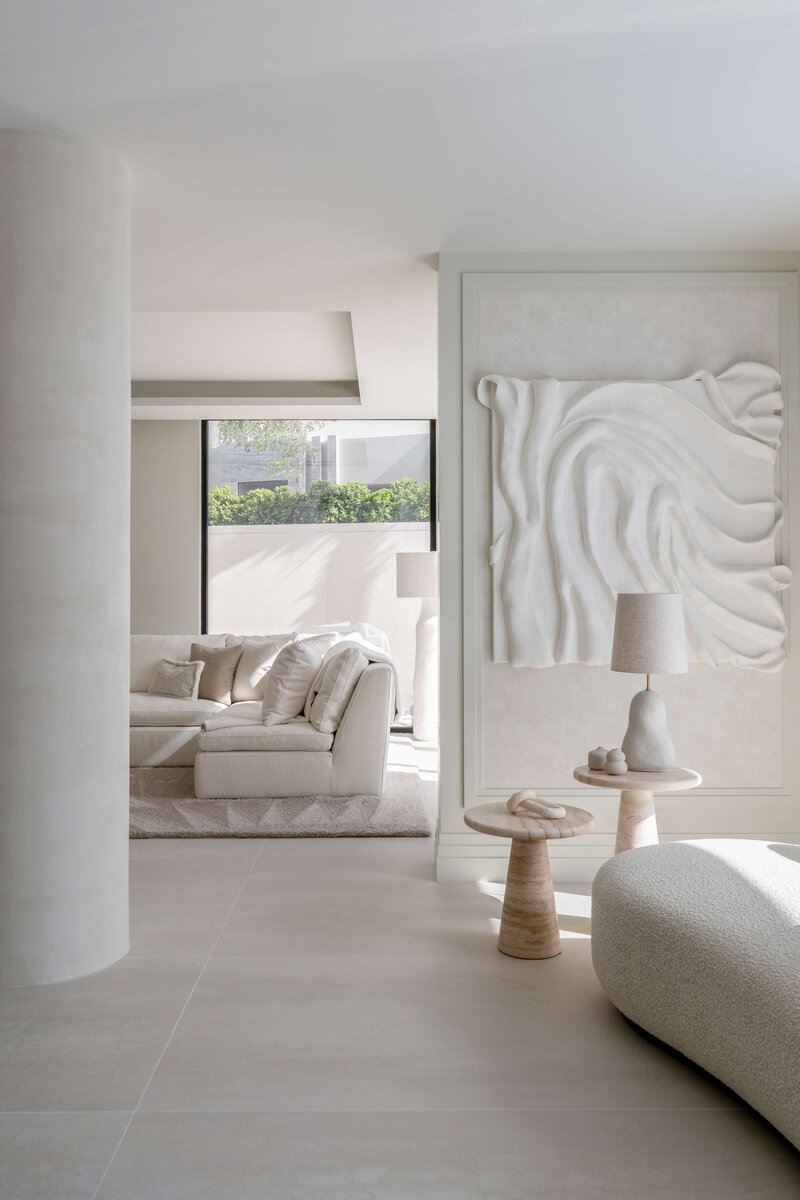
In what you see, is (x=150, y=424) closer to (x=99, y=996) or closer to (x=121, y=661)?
(x=121, y=661)

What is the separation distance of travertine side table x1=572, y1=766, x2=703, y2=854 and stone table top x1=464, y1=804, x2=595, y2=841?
0.19 meters

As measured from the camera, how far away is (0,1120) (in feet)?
6.79

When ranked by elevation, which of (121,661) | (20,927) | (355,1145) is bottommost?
(355,1145)

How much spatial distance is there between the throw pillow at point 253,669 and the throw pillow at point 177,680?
284 millimetres

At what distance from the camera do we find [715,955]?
7.06 feet

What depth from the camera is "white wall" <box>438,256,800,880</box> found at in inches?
154

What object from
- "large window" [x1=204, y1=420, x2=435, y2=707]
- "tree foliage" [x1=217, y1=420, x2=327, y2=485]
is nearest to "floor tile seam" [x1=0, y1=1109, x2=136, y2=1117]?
"large window" [x1=204, y1=420, x2=435, y2=707]

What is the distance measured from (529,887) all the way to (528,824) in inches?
9.0

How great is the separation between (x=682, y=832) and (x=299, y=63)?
326 centimetres

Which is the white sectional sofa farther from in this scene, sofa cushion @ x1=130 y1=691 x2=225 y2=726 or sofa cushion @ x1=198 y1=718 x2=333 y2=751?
sofa cushion @ x1=130 y1=691 x2=225 y2=726

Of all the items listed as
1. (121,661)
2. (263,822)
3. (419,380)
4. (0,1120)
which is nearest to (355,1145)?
(0,1120)

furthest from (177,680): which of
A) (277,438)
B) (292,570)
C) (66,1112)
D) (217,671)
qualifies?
(66,1112)

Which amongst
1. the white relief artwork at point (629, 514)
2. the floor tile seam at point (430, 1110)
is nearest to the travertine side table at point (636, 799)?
the white relief artwork at point (629, 514)

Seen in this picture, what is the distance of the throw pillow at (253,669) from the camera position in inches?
253
